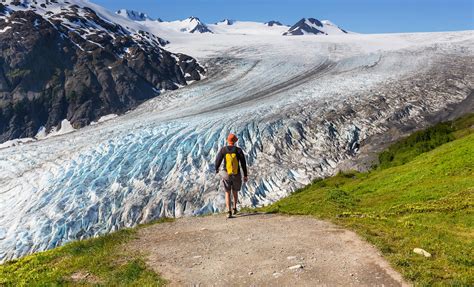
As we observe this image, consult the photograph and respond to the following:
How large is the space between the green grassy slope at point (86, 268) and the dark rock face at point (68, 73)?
58.8 metres

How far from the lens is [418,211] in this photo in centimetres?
1470

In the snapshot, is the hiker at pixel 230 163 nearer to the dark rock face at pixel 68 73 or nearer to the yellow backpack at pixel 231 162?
the yellow backpack at pixel 231 162

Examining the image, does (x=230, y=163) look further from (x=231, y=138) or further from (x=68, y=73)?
(x=68, y=73)

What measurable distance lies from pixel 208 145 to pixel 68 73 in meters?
53.3

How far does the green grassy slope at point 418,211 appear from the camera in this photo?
893 centimetres

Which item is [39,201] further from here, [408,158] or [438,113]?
[438,113]

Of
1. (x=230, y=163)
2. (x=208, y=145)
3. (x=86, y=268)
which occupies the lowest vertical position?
(x=208, y=145)

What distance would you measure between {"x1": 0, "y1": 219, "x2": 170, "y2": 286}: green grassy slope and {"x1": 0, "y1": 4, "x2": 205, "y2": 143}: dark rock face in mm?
58793

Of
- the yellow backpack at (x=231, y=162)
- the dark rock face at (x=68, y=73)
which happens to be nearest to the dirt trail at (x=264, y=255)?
the yellow backpack at (x=231, y=162)

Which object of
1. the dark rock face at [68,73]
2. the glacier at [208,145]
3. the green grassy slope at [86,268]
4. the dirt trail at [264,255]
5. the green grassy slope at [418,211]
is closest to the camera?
the dirt trail at [264,255]

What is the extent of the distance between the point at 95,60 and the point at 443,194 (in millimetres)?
73056

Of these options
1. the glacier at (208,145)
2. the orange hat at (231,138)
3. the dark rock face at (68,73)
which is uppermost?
the dark rock face at (68,73)

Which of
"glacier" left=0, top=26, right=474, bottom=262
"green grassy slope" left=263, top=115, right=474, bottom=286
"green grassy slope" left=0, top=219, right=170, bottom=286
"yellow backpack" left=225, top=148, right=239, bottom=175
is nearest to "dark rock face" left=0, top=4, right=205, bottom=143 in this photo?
"glacier" left=0, top=26, right=474, bottom=262

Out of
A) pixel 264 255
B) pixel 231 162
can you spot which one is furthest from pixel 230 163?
pixel 264 255
